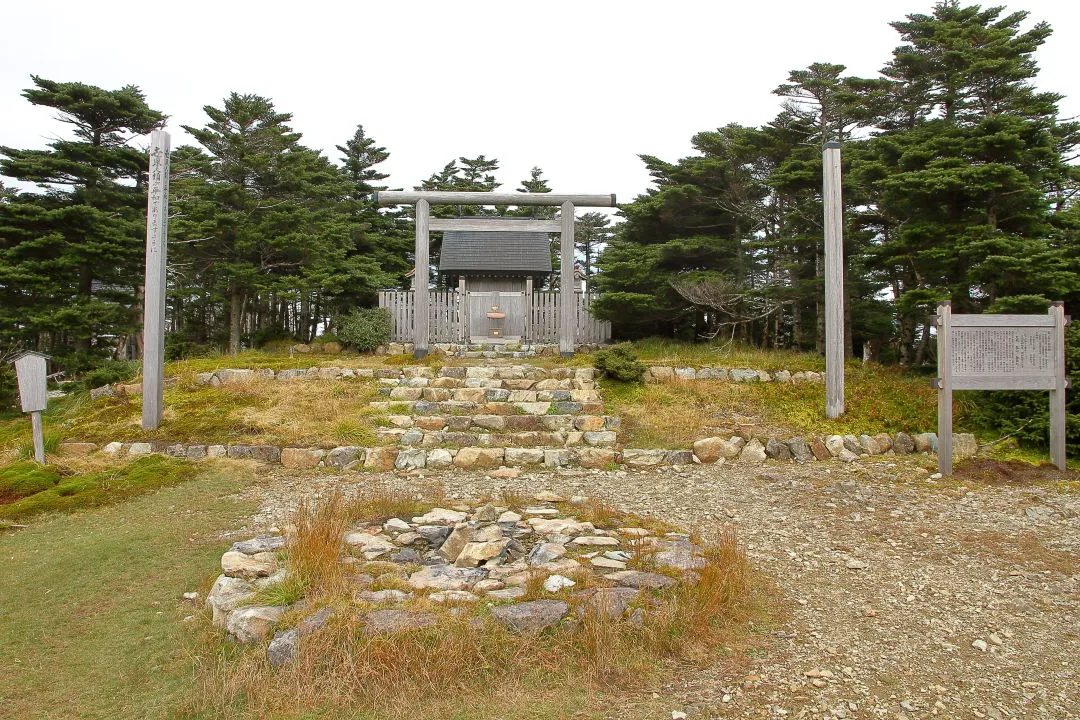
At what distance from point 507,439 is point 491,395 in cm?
165

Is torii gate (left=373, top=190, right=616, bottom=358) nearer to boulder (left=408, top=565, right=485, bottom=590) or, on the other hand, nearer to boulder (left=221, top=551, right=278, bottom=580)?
boulder (left=221, top=551, right=278, bottom=580)

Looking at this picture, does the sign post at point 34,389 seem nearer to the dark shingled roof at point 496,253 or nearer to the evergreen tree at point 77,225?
the evergreen tree at point 77,225

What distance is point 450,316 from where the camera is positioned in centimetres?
1609

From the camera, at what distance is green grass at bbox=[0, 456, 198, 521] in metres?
6.30

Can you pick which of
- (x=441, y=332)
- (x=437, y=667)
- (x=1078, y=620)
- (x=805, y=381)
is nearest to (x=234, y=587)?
(x=437, y=667)

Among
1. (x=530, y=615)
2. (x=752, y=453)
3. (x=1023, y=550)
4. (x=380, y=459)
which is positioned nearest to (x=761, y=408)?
(x=752, y=453)

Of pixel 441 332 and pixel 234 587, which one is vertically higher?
pixel 441 332

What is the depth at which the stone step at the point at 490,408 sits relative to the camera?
10039 mm

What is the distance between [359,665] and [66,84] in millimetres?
16392

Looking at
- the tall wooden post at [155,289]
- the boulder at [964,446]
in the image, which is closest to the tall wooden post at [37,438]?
the tall wooden post at [155,289]

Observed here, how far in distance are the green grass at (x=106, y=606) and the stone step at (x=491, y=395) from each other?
439 cm

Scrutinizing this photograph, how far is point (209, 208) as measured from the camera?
A: 53.6ft

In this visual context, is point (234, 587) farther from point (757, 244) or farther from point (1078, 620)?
point (757, 244)

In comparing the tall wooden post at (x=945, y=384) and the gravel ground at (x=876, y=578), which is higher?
the tall wooden post at (x=945, y=384)
